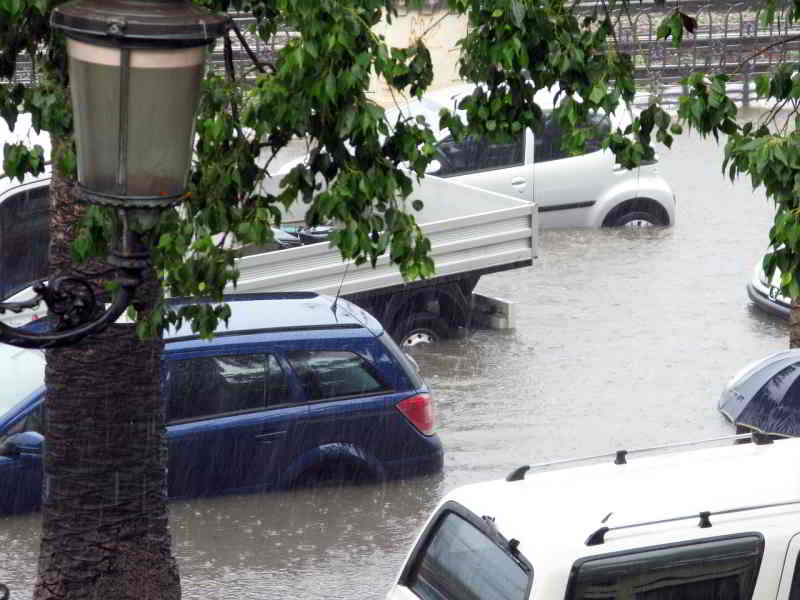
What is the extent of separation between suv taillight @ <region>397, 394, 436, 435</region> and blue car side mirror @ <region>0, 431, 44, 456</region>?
239cm

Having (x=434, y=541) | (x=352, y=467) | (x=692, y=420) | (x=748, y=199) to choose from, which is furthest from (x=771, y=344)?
(x=434, y=541)

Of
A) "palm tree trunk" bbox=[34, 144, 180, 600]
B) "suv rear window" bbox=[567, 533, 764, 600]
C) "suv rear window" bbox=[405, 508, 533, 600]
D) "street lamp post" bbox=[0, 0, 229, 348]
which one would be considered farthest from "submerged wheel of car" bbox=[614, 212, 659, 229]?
"street lamp post" bbox=[0, 0, 229, 348]

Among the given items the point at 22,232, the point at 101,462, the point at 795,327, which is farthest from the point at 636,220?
the point at 101,462

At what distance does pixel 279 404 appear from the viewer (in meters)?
9.95

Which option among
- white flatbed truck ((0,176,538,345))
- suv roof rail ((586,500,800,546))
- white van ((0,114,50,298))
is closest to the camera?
suv roof rail ((586,500,800,546))

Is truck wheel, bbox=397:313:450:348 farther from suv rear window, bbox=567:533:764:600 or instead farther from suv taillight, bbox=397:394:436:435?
suv rear window, bbox=567:533:764:600

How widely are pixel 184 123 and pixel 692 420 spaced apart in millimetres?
8722

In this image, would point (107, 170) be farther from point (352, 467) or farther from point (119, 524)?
point (352, 467)

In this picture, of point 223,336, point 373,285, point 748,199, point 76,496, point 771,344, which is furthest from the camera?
point 748,199

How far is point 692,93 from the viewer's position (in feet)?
21.4

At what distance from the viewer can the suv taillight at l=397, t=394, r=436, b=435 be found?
10.1 m

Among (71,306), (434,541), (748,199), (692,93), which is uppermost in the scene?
(692,93)

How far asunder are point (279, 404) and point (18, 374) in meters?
1.71

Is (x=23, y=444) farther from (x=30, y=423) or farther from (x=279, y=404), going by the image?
(x=279, y=404)
